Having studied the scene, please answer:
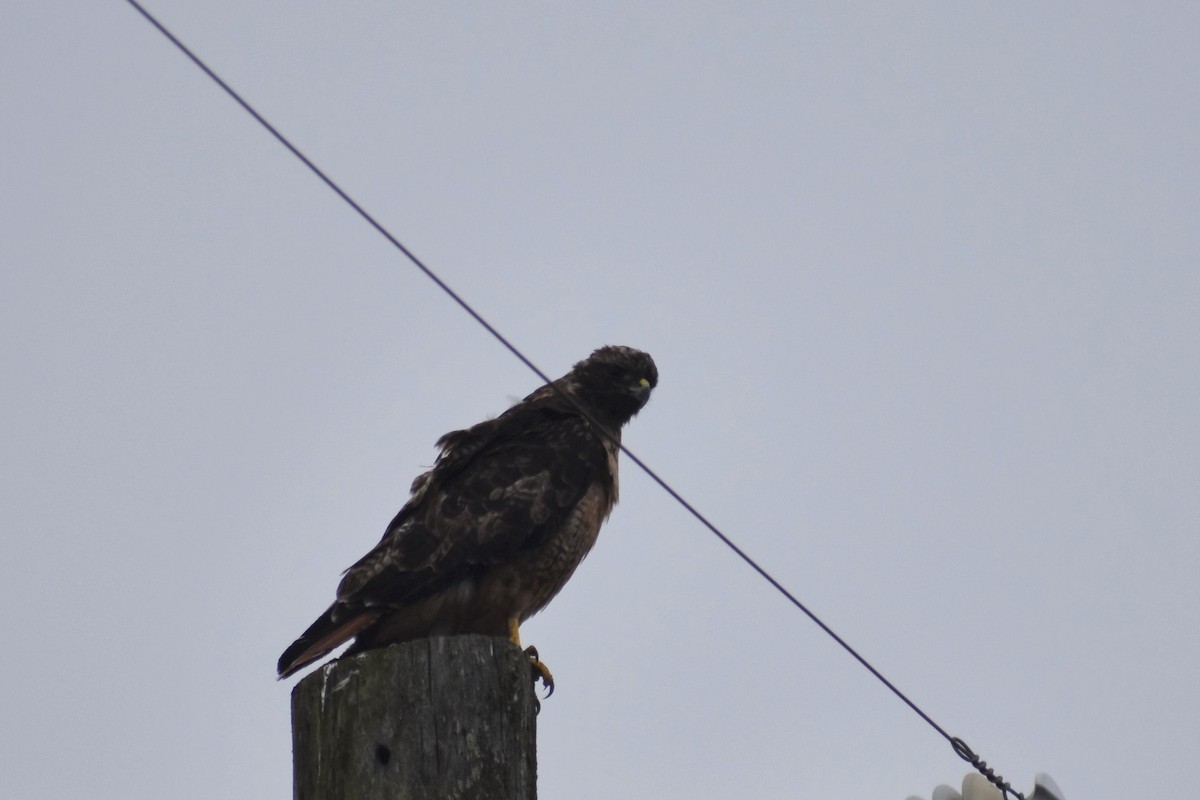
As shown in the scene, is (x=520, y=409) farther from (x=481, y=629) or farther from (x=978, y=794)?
(x=978, y=794)

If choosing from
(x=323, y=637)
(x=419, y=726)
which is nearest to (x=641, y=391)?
(x=323, y=637)

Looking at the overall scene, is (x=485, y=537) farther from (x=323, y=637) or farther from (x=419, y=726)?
(x=419, y=726)

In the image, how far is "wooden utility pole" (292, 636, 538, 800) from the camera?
3.12m

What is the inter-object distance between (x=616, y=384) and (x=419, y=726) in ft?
14.5

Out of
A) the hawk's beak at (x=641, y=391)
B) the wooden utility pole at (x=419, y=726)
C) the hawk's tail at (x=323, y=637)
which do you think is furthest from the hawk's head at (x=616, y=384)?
the wooden utility pole at (x=419, y=726)

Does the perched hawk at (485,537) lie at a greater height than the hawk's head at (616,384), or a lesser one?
lesser

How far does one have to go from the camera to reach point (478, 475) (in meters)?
6.56

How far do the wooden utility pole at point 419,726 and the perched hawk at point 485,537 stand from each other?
2.15m

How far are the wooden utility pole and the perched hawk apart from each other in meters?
2.15

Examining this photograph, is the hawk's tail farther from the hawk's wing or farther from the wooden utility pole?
the wooden utility pole

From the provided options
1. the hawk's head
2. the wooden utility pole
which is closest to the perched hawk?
the hawk's head

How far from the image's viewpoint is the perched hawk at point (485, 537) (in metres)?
5.91

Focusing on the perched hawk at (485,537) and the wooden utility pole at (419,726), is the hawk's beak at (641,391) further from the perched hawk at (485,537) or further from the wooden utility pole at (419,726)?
the wooden utility pole at (419,726)

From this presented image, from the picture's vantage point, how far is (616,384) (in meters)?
7.51
